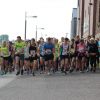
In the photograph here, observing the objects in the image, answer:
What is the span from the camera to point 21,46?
2294 centimetres

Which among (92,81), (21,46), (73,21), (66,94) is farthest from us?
(73,21)

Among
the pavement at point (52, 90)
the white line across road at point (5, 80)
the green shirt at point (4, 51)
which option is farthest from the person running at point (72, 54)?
the pavement at point (52, 90)

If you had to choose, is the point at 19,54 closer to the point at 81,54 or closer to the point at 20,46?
the point at 20,46

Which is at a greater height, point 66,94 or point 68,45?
point 68,45

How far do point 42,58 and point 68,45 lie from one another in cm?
143

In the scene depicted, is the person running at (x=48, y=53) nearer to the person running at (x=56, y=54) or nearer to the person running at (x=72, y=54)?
the person running at (x=72, y=54)

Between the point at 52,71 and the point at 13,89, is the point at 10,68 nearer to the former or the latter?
the point at 52,71

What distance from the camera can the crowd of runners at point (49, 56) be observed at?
2262 cm

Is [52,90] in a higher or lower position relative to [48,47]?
lower

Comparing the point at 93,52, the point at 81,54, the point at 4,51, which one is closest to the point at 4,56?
the point at 4,51

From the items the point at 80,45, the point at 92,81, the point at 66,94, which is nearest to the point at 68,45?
the point at 80,45

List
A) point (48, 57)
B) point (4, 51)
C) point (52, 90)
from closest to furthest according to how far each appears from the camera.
→ point (52, 90) < point (48, 57) < point (4, 51)

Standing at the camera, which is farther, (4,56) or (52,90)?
(4,56)

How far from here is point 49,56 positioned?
A: 2248cm
